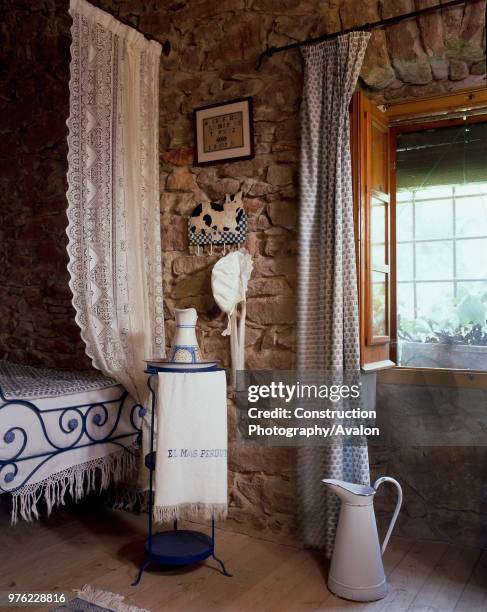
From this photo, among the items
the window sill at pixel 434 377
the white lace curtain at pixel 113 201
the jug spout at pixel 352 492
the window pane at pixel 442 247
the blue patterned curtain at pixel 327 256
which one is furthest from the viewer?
the window pane at pixel 442 247

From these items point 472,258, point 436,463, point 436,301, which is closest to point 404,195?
point 472,258

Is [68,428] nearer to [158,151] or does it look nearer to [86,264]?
[86,264]

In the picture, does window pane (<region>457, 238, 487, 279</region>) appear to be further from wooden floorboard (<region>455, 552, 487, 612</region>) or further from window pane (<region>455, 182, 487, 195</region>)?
wooden floorboard (<region>455, 552, 487, 612</region>)

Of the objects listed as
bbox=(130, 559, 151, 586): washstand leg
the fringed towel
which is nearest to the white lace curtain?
the fringed towel

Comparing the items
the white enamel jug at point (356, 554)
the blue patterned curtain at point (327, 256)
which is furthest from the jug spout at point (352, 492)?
the blue patterned curtain at point (327, 256)

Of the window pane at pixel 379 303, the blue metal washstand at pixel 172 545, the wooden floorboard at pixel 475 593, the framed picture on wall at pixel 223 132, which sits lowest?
the wooden floorboard at pixel 475 593

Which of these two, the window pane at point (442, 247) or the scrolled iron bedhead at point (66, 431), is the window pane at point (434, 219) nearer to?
the window pane at point (442, 247)

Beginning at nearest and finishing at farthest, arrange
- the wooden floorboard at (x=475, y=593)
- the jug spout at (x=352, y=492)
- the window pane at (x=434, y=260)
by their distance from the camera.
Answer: the wooden floorboard at (x=475, y=593) → the jug spout at (x=352, y=492) → the window pane at (x=434, y=260)

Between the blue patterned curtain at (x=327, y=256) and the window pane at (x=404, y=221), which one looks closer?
the blue patterned curtain at (x=327, y=256)

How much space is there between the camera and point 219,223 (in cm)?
306

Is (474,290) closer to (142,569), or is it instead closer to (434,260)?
(434,260)

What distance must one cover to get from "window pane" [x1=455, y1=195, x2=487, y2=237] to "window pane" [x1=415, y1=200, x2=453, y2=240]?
5cm

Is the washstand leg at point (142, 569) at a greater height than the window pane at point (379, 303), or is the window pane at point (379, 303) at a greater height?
the window pane at point (379, 303)

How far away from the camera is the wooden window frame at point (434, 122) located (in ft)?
9.47
